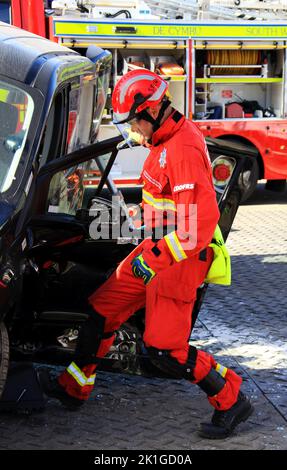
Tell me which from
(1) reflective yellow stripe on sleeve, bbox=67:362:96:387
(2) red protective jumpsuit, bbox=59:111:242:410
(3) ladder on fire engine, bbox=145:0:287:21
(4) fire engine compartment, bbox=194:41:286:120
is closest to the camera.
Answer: (2) red protective jumpsuit, bbox=59:111:242:410

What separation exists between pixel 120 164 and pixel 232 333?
5.49 meters

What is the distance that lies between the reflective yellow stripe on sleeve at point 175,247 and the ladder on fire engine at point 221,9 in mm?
8915

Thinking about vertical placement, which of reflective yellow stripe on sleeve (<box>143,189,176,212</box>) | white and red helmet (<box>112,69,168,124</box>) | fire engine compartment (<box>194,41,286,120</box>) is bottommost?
fire engine compartment (<box>194,41,286,120</box>)

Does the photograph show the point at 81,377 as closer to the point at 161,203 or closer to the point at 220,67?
the point at 161,203

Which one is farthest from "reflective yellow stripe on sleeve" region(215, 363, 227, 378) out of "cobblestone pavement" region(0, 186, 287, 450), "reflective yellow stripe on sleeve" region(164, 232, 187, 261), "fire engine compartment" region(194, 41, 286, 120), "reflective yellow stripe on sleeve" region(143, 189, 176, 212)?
"fire engine compartment" region(194, 41, 286, 120)

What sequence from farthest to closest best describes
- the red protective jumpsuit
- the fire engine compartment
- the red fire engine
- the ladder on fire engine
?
1. the ladder on fire engine
2. the fire engine compartment
3. the red fire engine
4. the red protective jumpsuit

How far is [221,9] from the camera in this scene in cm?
1242

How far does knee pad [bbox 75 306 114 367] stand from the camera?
411cm

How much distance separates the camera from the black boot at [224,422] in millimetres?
4051

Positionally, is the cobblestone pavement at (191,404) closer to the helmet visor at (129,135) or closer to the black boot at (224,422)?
the black boot at (224,422)

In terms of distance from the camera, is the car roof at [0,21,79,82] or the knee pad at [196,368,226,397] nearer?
the car roof at [0,21,79,82]

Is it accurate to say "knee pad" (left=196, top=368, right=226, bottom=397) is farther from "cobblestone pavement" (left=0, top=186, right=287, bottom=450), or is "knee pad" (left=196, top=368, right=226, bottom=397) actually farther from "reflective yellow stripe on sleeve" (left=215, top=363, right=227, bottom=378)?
"cobblestone pavement" (left=0, top=186, right=287, bottom=450)

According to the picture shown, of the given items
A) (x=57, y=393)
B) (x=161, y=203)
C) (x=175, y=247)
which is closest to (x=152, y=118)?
(x=161, y=203)
